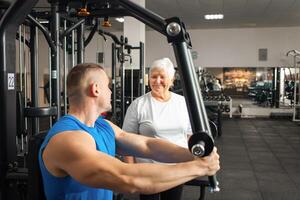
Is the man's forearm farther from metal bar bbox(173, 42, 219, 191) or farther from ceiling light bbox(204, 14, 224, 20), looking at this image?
ceiling light bbox(204, 14, 224, 20)

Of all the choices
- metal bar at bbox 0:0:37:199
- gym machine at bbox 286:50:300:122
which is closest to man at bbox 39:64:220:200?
metal bar at bbox 0:0:37:199

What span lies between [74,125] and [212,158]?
0.49m

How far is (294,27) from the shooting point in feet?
34.5

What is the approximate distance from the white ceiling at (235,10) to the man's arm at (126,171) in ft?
22.5

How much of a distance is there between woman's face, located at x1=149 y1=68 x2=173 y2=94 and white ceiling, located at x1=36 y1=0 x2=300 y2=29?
5.53 metres

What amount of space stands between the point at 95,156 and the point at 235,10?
7.93 m

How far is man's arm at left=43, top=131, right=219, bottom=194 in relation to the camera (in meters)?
0.95

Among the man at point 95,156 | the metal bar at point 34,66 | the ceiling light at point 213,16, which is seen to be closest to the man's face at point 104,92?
the man at point 95,156

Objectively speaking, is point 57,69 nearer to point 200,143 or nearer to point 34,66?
point 34,66

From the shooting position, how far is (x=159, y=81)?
2238mm

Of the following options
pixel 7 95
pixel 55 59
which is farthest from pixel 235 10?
pixel 7 95

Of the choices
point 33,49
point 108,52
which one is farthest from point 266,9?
point 33,49

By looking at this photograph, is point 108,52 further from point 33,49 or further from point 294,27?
point 33,49

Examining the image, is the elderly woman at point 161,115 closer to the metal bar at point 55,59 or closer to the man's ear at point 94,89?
the metal bar at point 55,59
